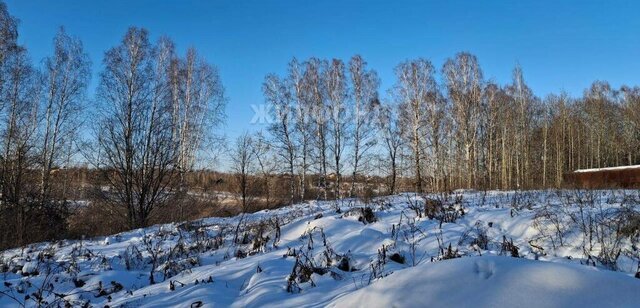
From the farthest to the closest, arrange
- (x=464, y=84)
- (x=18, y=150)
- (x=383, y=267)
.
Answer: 1. (x=464, y=84)
2. (x=18, y=150)
3. (x=383, y=267)

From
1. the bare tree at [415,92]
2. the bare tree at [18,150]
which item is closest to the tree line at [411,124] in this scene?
the bare tree at [415,92]

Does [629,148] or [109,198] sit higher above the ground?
[629,148]

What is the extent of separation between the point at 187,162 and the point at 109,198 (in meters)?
9.33

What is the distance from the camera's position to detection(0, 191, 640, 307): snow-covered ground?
195cm

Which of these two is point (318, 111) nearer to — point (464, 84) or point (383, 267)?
point (464, 84)

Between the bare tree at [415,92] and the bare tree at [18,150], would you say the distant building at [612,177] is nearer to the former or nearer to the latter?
the bare tree at [415,92]

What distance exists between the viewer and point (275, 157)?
81.6ft

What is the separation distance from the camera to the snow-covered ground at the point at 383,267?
195cm

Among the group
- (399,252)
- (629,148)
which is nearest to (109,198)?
(399,252)

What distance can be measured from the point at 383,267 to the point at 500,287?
5.72 feet

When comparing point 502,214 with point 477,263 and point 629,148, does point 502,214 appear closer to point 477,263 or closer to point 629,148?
point 477,263

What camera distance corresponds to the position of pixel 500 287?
1.94 m

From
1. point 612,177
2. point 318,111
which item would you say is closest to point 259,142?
point 318,111

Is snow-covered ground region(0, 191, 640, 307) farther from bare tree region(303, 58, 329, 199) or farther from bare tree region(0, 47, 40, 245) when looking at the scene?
bare tree region(303, 58, 329, 199)
